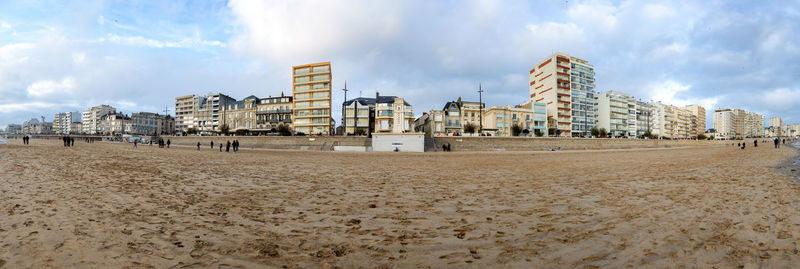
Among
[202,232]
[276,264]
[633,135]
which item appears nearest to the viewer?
[276,264]

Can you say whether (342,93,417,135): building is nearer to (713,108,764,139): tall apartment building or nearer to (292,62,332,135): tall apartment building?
(292,62,332,135): tall apartment building

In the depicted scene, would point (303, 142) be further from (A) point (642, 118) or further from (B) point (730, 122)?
(B) point (730, 122)

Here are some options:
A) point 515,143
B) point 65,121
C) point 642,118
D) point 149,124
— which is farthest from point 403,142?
point 65,121

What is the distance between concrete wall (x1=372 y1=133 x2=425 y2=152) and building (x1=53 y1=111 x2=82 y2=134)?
221 m

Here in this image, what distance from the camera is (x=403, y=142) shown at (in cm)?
3769

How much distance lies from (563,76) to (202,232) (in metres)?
90.2

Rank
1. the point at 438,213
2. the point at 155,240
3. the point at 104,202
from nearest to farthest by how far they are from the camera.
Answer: the point at 155,240, the point at 438,213, the point at 104,202

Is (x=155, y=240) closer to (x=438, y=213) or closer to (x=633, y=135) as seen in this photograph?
(x=438, y=213)

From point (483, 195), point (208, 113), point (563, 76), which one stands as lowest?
point (483, 195)

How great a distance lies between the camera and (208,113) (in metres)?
99.2

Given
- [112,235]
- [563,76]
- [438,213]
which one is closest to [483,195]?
[438,213]

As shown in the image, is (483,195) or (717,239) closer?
(717,239)

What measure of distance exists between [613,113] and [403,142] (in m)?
83.2

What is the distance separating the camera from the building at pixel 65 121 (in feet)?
563
